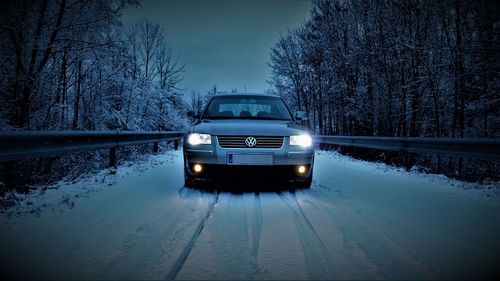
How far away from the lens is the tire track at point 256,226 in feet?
6.14

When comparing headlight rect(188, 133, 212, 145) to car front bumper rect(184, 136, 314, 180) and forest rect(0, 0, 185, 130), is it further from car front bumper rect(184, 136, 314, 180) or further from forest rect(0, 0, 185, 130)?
forest rect(0, 0, 185, 130)

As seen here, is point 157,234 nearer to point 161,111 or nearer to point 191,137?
point 191,137

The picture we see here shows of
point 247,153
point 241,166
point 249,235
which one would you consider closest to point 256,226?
point 249,235

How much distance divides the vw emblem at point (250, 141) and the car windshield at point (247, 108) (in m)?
1.13

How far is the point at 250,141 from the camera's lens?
3.34 meters

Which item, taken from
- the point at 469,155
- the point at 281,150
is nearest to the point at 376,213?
the point at 281,150

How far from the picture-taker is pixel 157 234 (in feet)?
6.85

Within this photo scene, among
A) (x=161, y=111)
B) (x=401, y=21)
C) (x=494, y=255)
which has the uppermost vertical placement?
(x=401, y=21)

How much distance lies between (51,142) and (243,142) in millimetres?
2655

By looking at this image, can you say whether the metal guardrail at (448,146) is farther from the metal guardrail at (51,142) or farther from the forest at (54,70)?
the forest at (54,70)

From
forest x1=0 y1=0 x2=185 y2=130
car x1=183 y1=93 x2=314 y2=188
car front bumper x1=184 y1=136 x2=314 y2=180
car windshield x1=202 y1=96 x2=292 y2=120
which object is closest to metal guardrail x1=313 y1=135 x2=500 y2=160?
car x1=183 y1=93 x2=314 y2=188

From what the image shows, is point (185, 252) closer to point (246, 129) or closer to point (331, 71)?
point (246, 129)

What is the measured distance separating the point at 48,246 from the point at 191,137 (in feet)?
6.51

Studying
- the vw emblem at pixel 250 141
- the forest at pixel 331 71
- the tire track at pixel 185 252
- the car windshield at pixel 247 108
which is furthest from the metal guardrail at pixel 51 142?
the vw emblem at pixel 250 141
